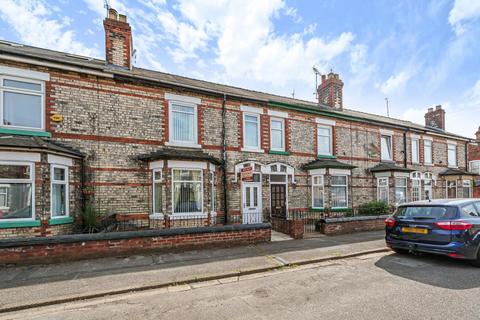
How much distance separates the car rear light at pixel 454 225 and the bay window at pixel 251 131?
24.6 feet

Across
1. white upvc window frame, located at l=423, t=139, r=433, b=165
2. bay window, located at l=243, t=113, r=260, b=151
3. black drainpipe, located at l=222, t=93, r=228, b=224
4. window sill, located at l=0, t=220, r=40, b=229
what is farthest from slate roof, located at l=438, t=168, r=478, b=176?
window sill, located at l=0, t=220, r=40, b=229

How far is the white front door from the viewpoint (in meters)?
11.3

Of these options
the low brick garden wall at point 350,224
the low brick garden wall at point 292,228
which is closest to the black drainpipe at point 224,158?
the low brick garden wall at point 292,228

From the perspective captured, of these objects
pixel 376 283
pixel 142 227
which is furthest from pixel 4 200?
pixel 376 283

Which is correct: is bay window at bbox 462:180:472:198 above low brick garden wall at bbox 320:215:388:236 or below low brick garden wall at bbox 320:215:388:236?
above

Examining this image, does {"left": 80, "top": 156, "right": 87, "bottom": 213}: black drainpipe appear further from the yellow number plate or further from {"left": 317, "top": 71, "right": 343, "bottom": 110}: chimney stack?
{"left": 317, "top": 71, "right": 343, "bottom": 110}: chimney stack

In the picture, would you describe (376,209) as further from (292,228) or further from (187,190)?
(187,190)

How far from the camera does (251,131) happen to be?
12070mm

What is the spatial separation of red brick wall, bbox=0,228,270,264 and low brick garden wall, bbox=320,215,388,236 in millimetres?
2744

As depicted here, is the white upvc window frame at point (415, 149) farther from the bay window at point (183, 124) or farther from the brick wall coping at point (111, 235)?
the bay window at point (183, 124)

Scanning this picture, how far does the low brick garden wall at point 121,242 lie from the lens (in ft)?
19.7

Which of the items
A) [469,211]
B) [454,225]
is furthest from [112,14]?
A: [469,211]

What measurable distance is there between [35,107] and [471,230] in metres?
12.7

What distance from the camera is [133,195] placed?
940cm
